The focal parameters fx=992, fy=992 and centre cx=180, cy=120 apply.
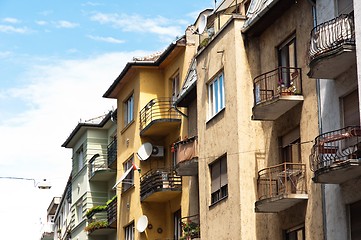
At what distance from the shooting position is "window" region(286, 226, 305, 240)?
92.2ft

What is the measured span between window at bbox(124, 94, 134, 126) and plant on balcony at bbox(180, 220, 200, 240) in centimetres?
966

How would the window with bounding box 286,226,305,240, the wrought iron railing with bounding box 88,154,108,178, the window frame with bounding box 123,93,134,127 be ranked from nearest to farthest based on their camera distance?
the window with bounding box 286,226,305,240 → the window frame with bounding box 123,93,134,127 → the wrought iron railing with bounding box 88,154,108,178

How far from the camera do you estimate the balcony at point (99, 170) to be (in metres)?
51.2

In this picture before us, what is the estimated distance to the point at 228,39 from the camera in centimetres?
3228

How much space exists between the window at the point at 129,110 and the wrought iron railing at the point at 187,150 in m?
8.14

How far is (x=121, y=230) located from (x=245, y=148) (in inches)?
631

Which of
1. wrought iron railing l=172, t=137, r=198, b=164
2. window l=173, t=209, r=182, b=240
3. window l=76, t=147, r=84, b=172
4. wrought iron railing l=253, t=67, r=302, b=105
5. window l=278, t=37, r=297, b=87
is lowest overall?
window l=173, t=209, r=182, b=240

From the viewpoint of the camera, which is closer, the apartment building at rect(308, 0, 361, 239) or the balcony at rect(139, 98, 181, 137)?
the apartment building at rect(308, 0, 361, 239)

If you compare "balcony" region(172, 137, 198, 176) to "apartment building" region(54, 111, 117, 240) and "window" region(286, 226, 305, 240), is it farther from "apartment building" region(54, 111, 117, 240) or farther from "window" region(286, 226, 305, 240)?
"apartment building" region(54, 111, 117, 240)

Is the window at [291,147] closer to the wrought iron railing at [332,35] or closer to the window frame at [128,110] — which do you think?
the wrought iron railing at [332,35]

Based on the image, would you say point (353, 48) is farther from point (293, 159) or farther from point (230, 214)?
point (230, 214)

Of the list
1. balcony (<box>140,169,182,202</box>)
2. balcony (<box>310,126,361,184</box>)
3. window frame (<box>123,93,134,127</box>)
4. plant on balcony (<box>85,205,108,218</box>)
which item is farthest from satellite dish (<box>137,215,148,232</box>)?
balcony (<box>310,126,361,184</box>)

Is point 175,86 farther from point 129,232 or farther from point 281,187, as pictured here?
point 281,187

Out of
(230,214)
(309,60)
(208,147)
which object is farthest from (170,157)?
(309,60)
